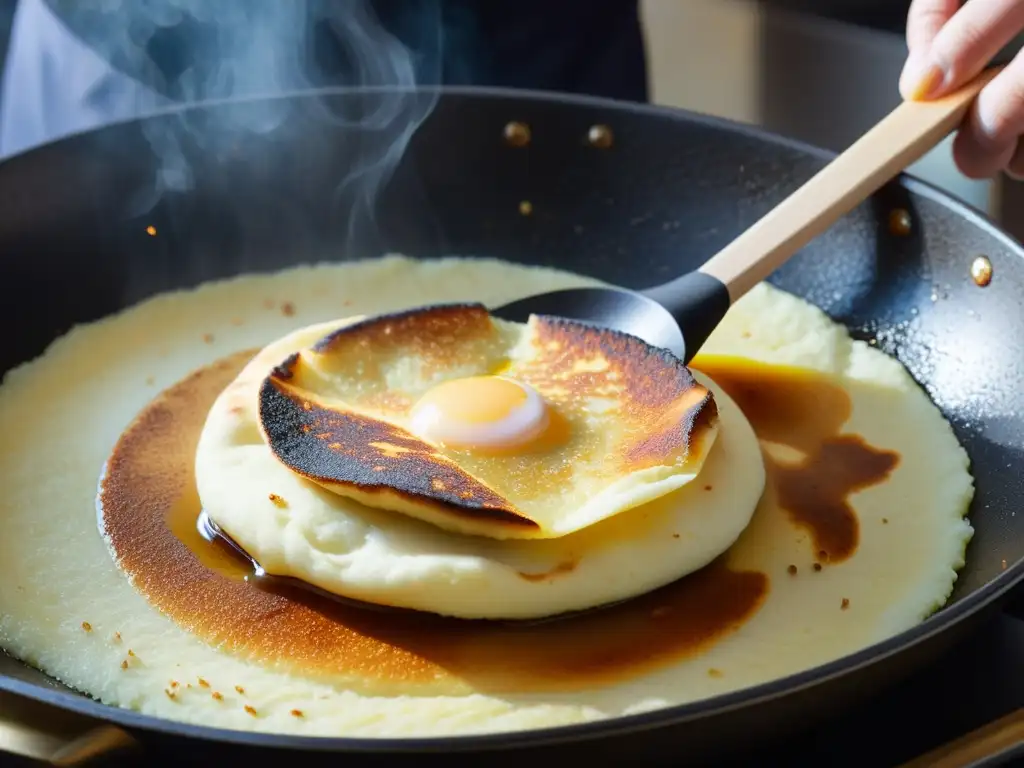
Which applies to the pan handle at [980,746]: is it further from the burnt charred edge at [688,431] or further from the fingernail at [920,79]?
the fingernail at [920,79]

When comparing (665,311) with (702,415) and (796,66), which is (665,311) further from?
(796,66)

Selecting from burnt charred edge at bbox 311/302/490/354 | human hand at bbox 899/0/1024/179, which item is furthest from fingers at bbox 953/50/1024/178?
burnt charred edge at bbox 311/302/490/354

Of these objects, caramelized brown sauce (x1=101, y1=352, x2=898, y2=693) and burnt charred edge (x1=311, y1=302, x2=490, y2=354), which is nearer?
caramelized brown sauce (x1=101, y1=352, x2=898, y2=693)

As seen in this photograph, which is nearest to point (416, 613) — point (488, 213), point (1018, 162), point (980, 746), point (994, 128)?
point (980, 746)

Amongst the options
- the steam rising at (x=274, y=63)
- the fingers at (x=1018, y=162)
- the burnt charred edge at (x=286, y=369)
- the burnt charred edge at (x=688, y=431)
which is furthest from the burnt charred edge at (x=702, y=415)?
the steam rising at (x=274, y=63)

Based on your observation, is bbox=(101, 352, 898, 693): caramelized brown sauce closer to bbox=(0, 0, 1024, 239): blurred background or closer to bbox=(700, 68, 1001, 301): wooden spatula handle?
bbox=(700, 68, 1001, 301): wooden spatula handle

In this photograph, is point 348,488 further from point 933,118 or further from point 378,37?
point 378,37
